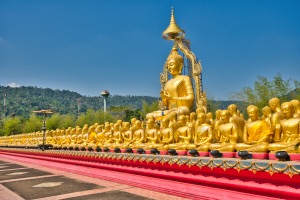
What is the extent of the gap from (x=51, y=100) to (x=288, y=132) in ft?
502

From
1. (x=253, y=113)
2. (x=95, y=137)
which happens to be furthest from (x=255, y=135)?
(x=95, y=137)

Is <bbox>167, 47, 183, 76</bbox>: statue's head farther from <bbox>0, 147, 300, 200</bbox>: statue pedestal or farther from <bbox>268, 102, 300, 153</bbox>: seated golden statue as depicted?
<bbox>268, 102, 300, 153</bbox>: seated golden statue

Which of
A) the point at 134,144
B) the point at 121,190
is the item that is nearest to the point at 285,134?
the point at 121,190

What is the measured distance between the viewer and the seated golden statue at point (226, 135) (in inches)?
207

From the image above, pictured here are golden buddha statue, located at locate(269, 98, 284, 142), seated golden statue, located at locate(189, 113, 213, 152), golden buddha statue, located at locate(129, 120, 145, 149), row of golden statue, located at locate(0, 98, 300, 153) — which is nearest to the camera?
row of golden statue, located at locate(0, 98, 300, 153)

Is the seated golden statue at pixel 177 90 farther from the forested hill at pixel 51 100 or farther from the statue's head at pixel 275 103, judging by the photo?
the forested hill at pixel 51 100

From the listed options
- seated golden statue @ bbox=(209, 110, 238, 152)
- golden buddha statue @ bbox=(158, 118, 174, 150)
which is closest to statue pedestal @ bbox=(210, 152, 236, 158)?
seated golden statue @ bbox=(209, 110, 238, 152)

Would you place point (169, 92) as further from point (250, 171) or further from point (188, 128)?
point (250, 171)

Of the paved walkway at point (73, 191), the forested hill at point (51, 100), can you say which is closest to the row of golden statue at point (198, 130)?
the paved walkway at point (73, 191)

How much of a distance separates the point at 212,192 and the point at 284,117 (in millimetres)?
1757

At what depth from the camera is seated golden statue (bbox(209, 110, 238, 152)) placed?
17.3 feet

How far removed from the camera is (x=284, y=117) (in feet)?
16.4

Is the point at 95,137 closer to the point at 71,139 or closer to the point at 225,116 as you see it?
the point at 71,139

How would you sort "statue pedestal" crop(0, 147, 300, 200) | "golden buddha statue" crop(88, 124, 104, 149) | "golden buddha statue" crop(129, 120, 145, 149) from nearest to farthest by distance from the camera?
"statue pedestal" crop(0, 147, 300, 200), "golden buddha statue" crop(129, 120, 145, 149), "golden buddha statue" crop(88, 124, 104, 149)
